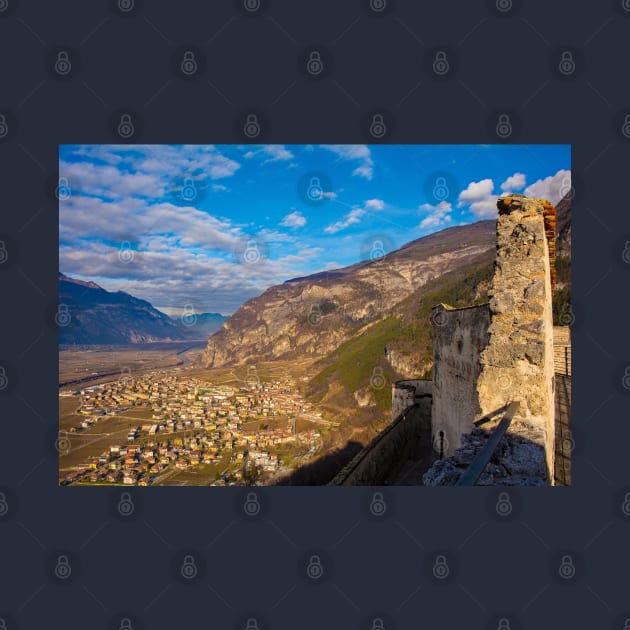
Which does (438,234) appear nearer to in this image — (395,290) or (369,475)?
(395,290)

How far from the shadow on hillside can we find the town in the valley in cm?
77

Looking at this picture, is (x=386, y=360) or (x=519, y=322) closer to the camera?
(x=519, y=322)

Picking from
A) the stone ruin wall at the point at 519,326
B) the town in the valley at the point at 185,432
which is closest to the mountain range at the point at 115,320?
the town in the valley at the point at 185,432

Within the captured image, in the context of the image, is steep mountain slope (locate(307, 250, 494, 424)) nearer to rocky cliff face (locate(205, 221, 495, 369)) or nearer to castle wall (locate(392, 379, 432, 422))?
rocky cliff face (locate(205, 221, 495, 369))

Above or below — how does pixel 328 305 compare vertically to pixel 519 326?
above

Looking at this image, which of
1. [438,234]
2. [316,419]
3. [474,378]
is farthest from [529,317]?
[438,234]

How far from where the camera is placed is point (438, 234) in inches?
3986

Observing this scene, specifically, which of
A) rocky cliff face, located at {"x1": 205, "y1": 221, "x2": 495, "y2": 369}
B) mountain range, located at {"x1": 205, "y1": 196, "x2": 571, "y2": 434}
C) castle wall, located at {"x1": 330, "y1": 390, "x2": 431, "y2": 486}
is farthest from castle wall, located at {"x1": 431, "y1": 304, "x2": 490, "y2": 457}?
rocky cliff face, located at {"x1": 205, "y1": 221, "x2": 495, "y2": 369}

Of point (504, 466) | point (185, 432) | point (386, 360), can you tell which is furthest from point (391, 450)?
point (386, 360)

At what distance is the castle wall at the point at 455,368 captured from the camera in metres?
6.16

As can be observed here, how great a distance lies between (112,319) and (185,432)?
140 feet

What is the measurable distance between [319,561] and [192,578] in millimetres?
1441

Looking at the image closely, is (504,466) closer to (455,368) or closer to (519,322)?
(519,322)

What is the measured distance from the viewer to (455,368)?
726cm
